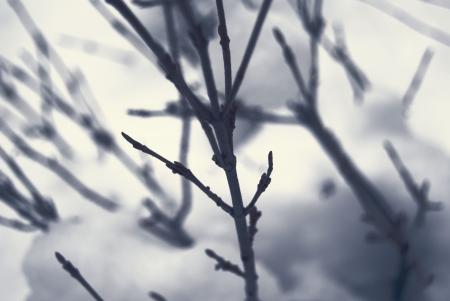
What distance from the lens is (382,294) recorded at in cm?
152

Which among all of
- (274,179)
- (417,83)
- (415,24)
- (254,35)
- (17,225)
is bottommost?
(17,225)

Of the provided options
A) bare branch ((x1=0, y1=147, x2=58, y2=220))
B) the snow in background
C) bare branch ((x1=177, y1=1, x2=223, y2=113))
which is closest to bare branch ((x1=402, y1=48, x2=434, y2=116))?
the snow in background

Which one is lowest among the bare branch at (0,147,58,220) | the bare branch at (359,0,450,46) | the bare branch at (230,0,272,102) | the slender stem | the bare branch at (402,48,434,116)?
the bare branch at (0,147,58,220)

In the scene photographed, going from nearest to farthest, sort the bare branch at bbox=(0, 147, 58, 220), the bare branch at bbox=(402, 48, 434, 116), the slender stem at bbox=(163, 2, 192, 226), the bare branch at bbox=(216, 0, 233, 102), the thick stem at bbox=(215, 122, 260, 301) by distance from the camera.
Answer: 1. the bare branch at bbox=(216, 0, 233, 102)
2. the thick stem at bbox=(215, 122, 260, 301)
3. the slender stem at bbox=(163, 2, 192, 226)
4. the bare branch at bbox=(0, 147, 58, 220)
5. the bare branch at bbox=(402, 48, 434, 116)

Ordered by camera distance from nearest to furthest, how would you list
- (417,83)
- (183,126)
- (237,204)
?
(237,204)
(183,126)
(417,83)

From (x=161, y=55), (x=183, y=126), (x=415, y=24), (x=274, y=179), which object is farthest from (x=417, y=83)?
(x=161, y=55)

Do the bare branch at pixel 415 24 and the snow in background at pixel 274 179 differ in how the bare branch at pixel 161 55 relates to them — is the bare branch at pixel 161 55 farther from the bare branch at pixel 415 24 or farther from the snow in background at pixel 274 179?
the bare branch at pixel 415 24

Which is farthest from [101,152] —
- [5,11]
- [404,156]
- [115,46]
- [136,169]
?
[404,156]

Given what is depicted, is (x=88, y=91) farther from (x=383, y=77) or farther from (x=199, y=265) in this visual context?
(x=383, y=77)

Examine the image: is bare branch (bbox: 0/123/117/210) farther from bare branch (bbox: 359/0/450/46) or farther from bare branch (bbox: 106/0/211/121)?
bare branch (bbox: 359/0/450/46)

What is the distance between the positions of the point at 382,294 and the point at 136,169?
0.87 meters

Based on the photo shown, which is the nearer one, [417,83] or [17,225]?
[17,225]

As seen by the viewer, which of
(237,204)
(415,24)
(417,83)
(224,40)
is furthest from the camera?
(415,24)

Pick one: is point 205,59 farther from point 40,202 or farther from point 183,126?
point 40,202
